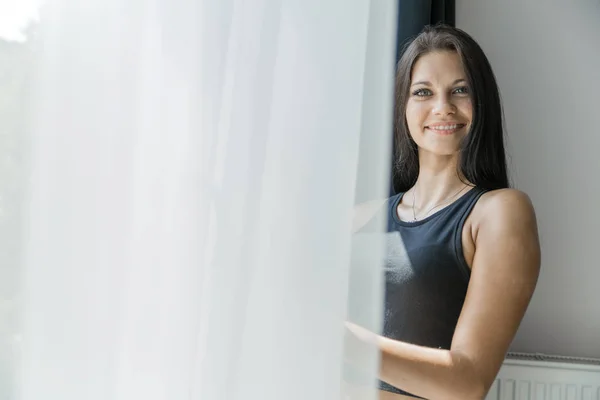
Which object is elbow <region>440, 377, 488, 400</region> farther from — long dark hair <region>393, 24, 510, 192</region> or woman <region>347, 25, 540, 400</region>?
long dark hair <region>393, 24, 510, 192</region>

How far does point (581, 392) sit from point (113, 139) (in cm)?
109

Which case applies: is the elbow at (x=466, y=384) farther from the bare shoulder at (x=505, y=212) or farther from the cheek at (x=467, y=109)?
the cheek at (x=467, y=109)

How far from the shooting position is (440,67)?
0.93m

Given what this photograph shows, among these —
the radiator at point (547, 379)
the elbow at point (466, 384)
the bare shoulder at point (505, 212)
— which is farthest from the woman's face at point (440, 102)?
the radiator at point (547, 379)

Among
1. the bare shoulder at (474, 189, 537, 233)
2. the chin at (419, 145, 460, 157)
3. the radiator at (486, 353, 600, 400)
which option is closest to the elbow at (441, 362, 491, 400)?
the bare shoulder at (474, 189, 537, 233)

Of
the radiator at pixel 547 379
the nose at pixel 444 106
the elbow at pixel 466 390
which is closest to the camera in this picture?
the elbow at pixel 466 390

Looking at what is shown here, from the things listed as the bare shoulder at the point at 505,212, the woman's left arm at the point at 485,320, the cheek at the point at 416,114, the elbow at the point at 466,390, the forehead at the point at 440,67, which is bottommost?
the elbow at the point at 466,390

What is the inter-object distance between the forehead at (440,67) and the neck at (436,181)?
124mm

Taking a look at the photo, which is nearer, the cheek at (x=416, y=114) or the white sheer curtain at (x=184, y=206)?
the white sheer curtain at (x=184, y=206)

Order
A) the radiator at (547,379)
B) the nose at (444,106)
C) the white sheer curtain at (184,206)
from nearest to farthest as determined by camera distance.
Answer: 1. the white sheer curtain at (184,206)
2. the nose at (444,106)
3. the radiator at (547,379)

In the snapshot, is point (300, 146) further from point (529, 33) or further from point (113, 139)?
point (529, 33)

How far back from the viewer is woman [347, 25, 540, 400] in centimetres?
79

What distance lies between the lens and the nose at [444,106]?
0.92 metres

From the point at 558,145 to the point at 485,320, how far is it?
0.60 meters
